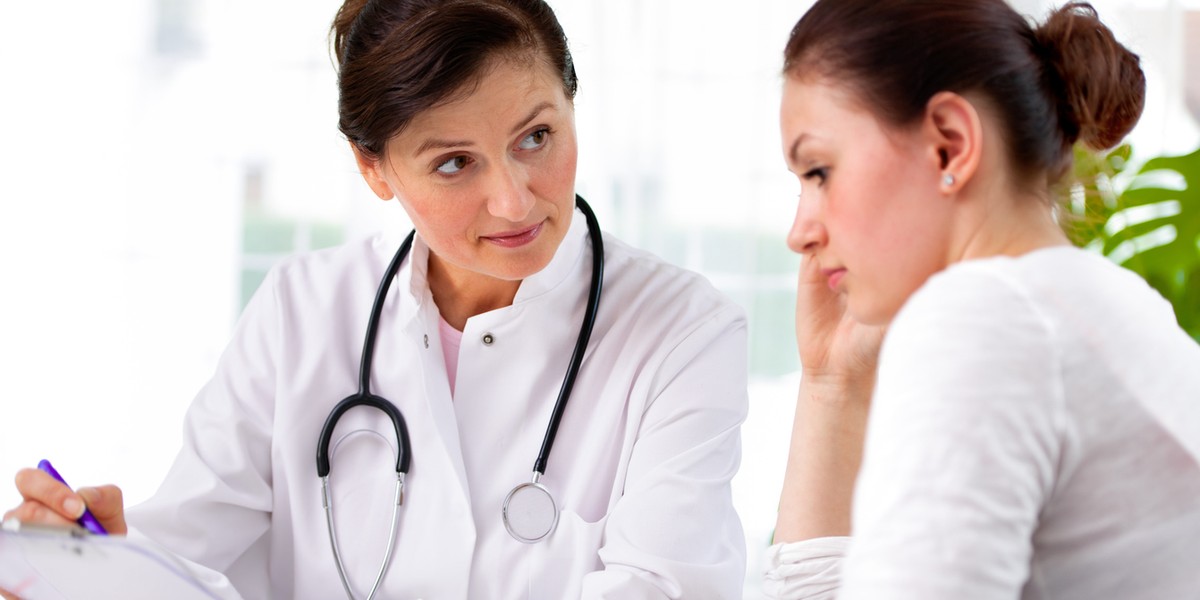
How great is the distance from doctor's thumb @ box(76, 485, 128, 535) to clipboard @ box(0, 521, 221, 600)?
0.38 ft

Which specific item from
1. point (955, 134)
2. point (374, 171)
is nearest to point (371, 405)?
point (374, 171)

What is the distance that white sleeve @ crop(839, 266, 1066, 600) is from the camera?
633mm

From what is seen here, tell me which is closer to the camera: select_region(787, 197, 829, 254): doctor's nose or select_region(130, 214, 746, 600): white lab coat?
select_region(787, 197, 829, 254): doctor's nose

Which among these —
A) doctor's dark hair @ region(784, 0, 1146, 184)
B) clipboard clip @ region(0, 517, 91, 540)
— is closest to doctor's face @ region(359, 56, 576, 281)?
doctor's dark hair @ region(784, 0, 1146, 184)

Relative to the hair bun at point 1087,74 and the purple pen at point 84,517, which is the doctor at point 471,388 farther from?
the hair bun at point 1087,74

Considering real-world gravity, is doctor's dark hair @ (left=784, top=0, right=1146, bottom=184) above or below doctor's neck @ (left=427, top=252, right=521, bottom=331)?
above

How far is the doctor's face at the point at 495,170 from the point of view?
1.29 metres

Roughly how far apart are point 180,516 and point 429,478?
1.04 feet

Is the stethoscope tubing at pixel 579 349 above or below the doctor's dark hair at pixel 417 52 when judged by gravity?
below

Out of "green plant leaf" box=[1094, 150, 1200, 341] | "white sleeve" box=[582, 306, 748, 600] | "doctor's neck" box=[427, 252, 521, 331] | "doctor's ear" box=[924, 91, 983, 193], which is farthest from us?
"green plant leaf" box=[1094, 150, 1200, 341]

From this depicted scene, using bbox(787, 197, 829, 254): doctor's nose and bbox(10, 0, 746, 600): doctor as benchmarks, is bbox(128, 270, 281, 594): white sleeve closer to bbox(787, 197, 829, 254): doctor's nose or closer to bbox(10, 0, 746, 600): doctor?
bbox(10, 0, 746, 600): doctor

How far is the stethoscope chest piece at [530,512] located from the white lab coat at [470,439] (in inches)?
0.6

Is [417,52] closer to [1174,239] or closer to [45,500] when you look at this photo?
[45,500]

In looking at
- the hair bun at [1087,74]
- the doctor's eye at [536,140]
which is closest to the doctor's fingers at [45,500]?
the doctor's eye at [536,140]
